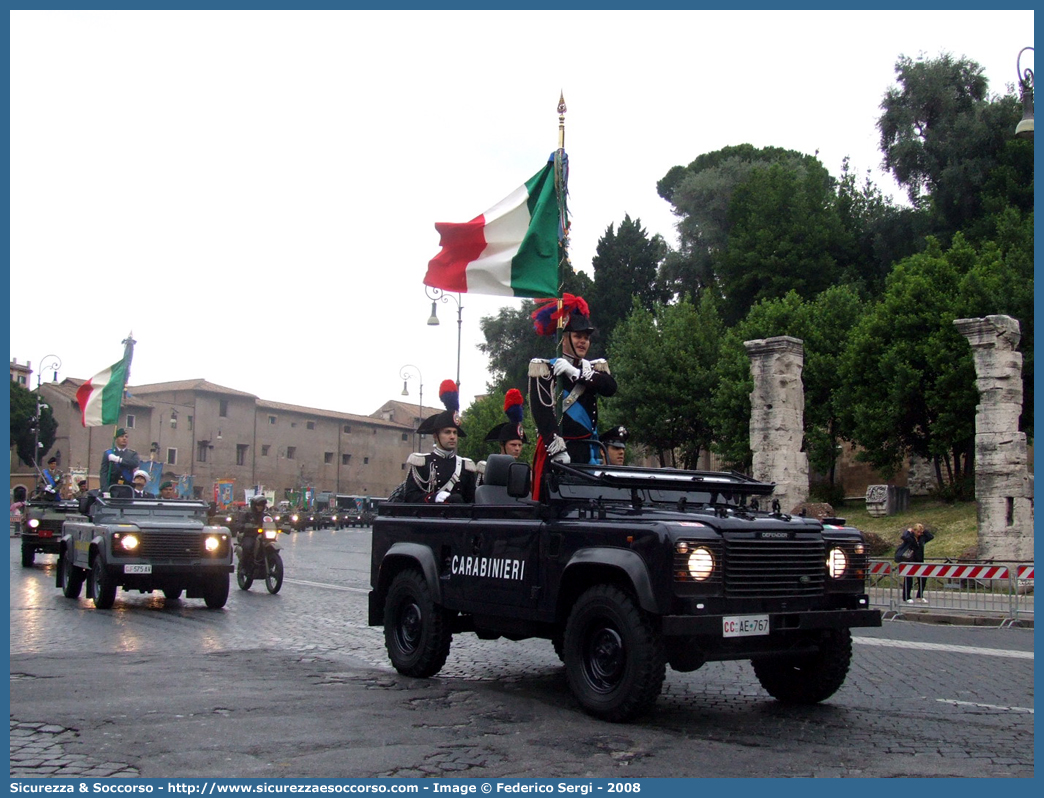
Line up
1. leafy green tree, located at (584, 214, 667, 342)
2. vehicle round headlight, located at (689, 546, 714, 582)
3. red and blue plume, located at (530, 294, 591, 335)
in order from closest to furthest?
vehicle round headlight, located at (689, 546, 714, 582), red and blue plume, located at (530, 294, 591, 335), leafy green tree, located at (584, 214, 667, 342)

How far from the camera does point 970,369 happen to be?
33.3m

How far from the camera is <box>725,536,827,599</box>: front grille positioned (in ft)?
21.0

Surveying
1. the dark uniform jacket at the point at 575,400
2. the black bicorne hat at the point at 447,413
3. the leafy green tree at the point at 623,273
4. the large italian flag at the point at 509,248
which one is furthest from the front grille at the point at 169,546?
the leafy green tree at the point at 623,273

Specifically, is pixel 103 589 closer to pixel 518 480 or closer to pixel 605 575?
pixel 518 480

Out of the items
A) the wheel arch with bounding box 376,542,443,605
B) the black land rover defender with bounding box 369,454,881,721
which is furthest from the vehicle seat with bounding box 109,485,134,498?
the black land rover defender with bounding box 369,454,881,721

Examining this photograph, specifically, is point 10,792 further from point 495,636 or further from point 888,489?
point 888,489

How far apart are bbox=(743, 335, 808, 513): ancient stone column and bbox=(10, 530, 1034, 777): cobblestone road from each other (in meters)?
19.1

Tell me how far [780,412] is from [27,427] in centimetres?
5605

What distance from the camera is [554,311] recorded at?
930 centimetres

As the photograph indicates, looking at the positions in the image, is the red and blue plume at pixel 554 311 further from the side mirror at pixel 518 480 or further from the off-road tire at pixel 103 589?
the off-road tire at pixel 103 589

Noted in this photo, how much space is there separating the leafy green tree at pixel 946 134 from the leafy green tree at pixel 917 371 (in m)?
8.23

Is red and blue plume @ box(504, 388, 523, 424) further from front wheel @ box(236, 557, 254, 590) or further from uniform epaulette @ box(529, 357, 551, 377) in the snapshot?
front wheel @ box(236, 557, 254, 590)

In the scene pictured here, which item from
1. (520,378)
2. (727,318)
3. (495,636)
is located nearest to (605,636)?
(495,636)

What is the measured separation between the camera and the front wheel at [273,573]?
700 inches
